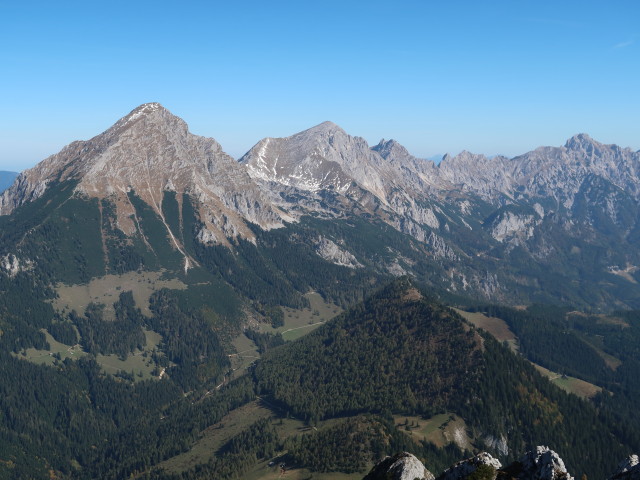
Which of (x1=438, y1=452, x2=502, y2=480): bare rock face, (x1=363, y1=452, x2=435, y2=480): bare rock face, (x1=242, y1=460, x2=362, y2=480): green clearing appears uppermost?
(x1=438, y1=452, x2=502, y2=480): bare rock face

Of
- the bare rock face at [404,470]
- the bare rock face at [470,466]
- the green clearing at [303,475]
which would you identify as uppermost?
the bare rock face at [470,466]

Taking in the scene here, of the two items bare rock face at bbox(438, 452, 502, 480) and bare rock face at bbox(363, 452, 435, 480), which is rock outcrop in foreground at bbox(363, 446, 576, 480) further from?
bare rock face at bbox(363, 452, 435, 480)

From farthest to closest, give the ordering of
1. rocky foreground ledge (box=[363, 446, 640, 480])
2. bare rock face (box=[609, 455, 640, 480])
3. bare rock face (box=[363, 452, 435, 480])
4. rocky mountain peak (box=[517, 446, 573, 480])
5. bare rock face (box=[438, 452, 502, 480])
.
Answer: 1. bare rock face (box=[363, 452, 435, 480])
2. bare rock face (box=[438, 452, 502, 480])
3. rocky mountain peak (box=[517, 446, 573, 480])
4. rocky foreground ledge (box=[363, 446, 640, 480])
5. bare rock face (box=[609, 455, 640, 480])

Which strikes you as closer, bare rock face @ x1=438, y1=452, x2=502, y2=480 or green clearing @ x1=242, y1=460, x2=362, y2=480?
bare rock face @ x1=438, y1=452, x2=502, y2=480

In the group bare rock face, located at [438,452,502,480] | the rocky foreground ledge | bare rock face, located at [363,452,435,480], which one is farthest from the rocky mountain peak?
bare rock face, located at [363,452,435,480]

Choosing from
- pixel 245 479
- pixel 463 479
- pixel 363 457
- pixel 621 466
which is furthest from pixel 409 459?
pixel 245 479

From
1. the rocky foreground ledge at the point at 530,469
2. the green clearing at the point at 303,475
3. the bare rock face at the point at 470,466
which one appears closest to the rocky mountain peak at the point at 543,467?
the rocky foreground ledge at the point at 530,469

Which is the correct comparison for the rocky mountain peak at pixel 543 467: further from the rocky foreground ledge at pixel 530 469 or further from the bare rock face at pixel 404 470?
the bare rock face at pixel 404 470

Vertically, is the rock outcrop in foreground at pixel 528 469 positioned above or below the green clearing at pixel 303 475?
above
